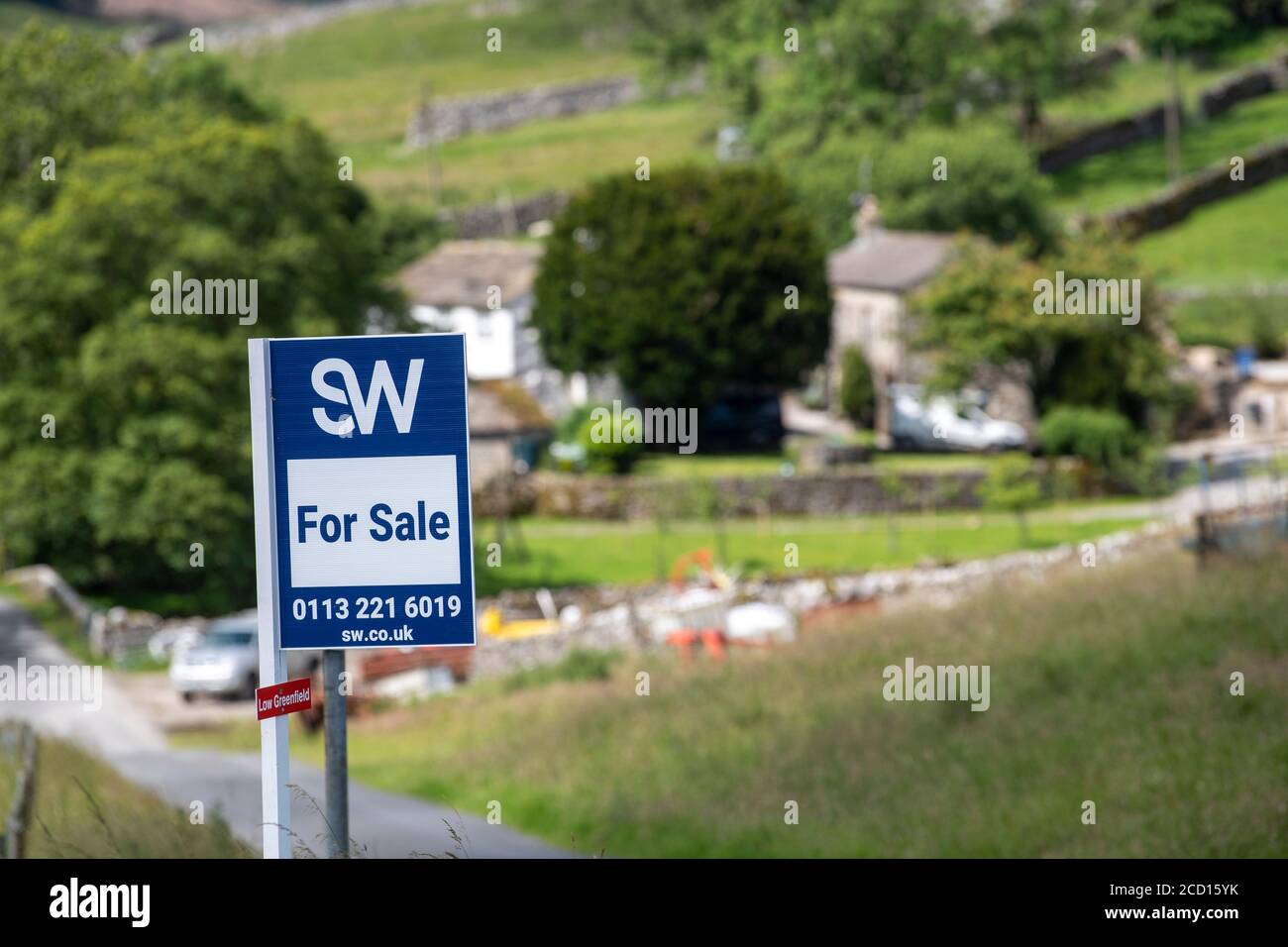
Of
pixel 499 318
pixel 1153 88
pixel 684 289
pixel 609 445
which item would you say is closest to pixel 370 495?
pixel 609 445

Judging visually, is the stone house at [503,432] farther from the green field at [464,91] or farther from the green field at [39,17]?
the green field at [39,17]

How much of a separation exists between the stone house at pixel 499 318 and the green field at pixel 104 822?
48.2 metres

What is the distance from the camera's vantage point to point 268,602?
6.98m

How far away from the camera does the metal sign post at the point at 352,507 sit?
684cm

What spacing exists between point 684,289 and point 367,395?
57.0m

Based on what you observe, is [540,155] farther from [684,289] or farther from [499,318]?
[684,289]

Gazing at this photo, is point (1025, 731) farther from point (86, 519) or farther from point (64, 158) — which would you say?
point (64, 158)

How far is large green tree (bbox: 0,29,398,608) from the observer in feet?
150

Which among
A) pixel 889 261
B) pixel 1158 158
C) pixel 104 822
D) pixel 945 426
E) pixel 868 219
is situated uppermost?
pixel 1158 158

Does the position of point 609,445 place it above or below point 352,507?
below

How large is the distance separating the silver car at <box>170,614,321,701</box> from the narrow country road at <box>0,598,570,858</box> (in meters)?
1.33

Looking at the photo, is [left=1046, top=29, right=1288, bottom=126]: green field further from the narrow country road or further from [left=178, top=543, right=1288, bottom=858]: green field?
[left=178, top=543, right=1288, bottom=858]: green field

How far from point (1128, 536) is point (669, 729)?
22.4 meters

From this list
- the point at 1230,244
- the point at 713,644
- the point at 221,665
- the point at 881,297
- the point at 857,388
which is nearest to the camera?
the point at 713,644
